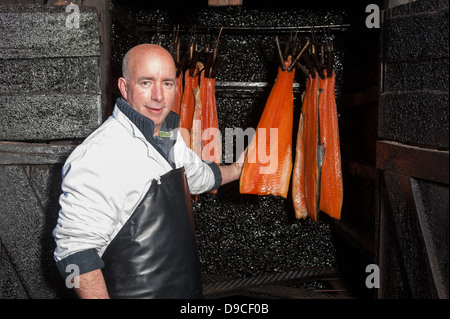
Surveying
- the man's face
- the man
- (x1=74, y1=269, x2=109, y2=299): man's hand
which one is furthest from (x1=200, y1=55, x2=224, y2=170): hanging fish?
(x1=74, y1=269, x2=109, y2=299): man's hand

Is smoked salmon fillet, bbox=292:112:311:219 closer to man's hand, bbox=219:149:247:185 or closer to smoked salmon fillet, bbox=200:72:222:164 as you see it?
man's hand, bbox=219:149:247:185

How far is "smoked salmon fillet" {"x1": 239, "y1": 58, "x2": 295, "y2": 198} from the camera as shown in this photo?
11.2 ft

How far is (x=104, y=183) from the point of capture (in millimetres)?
2258

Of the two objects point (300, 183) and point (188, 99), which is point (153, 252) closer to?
Result: point (300, 183)

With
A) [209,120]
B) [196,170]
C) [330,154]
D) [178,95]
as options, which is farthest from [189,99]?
[330,154]

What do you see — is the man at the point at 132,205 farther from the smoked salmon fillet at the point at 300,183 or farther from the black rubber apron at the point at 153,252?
the smoked salmon fillet at the point at 300,183

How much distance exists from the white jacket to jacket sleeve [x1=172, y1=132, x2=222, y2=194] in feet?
1.17

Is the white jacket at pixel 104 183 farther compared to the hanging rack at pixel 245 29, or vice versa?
the hanging rack at pixel 245 29

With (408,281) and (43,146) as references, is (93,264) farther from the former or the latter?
(408,281)

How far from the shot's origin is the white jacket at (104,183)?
2.18 metres

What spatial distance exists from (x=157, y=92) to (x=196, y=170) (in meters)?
0.75

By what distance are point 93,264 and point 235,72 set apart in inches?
114

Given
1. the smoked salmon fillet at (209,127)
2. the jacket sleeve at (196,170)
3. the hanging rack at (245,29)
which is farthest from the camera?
the hanging rack at (245,29)

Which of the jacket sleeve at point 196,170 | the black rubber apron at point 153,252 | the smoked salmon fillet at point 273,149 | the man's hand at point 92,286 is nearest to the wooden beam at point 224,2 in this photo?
the smoked salmon fillet at point 273,149
